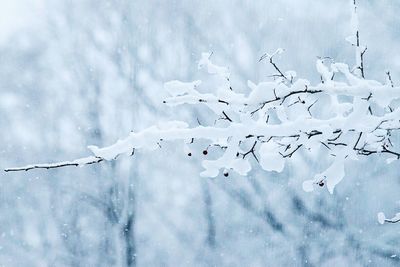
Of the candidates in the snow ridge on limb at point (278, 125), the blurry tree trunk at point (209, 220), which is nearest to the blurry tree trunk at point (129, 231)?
Result: the blurry tree trunk at point (209, 220)

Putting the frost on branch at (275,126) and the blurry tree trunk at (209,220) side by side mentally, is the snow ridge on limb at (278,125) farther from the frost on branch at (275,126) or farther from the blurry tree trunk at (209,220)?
the blurry tree trunk at (209,220)

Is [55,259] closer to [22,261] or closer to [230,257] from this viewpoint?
[22,261]

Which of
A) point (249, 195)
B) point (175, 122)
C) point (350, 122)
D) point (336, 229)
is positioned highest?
point (249, 195)

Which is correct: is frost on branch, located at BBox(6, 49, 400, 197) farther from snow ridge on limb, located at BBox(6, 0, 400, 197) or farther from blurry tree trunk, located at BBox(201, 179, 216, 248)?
blurry tree trunk, located at BBox(201, 179, 216, 248)

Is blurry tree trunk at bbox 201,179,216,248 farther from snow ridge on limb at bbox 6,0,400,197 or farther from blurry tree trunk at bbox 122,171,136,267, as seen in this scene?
snow ridge on limb at bbox 6,0,400,197

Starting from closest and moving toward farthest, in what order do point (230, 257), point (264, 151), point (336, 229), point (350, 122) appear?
point (350, 122) < point (264, 151) < point (336, 229) < point (230, 257)

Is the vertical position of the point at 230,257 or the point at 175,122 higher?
the point at 230,257

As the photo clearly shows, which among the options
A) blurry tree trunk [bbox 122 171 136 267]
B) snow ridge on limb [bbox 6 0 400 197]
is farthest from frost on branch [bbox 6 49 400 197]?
blurry tree trunk [bbox 122 171 136 267]

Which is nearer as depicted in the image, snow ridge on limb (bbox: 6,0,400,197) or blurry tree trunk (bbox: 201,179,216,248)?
snow ridge on limb (bbox: 6,0,400,197)

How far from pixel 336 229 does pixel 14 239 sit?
9253 millimetres

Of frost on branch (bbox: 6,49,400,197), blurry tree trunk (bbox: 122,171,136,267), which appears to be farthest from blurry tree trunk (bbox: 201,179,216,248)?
frost on branch (bbox: 6,49,400,197)

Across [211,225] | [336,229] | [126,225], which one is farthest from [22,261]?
[336,229]

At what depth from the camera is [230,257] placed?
14617mm

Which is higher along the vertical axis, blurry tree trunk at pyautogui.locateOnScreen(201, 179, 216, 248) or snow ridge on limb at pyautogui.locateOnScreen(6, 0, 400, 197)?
blurry tree trunk at pyautogui.locateOnScreen(201, 179, 216, 248)
